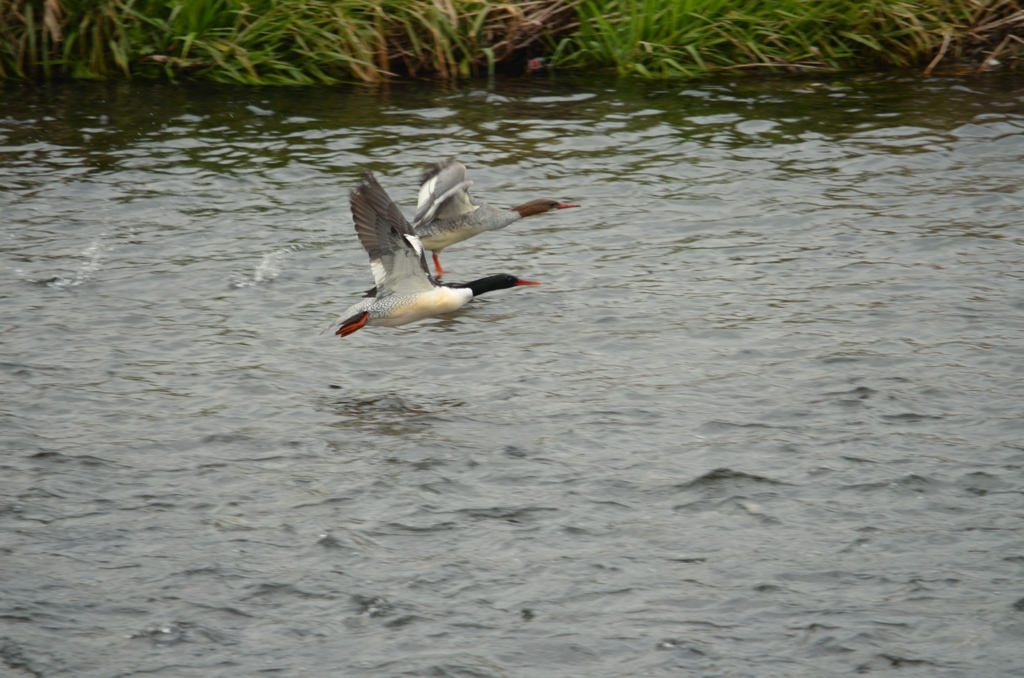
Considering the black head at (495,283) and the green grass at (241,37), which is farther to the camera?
the green grass at (241,37)

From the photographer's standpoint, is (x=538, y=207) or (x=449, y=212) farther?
(x=538, y=207)

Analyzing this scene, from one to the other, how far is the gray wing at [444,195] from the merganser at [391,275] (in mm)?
1290

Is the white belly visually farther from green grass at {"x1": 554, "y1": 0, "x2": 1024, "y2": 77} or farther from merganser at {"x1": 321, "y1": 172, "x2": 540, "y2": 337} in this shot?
green grass at {"x1": 554, "y1": 0, "x2": 1024, "y2": 77}

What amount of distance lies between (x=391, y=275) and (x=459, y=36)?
7.46 meters

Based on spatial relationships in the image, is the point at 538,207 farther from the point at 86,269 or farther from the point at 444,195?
the point at 86,269

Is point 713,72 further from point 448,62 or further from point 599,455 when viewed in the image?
point 599,455

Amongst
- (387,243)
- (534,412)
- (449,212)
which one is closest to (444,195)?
(449,212)

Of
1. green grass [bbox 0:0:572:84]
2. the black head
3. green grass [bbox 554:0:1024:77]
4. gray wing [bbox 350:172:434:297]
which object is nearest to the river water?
the black head

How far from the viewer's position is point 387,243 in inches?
275

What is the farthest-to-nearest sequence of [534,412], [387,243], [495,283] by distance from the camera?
[495,283], [387,243], [534,412]

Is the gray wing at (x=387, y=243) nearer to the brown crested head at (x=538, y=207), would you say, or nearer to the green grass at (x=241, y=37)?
the brown crested head at (x=538, y=207)

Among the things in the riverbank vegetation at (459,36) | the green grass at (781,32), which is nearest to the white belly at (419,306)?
the riverbank vegetation at (459,36)

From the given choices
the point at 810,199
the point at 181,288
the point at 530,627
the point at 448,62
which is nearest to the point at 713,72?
the point at 448,62

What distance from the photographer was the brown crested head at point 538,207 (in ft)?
30.6
